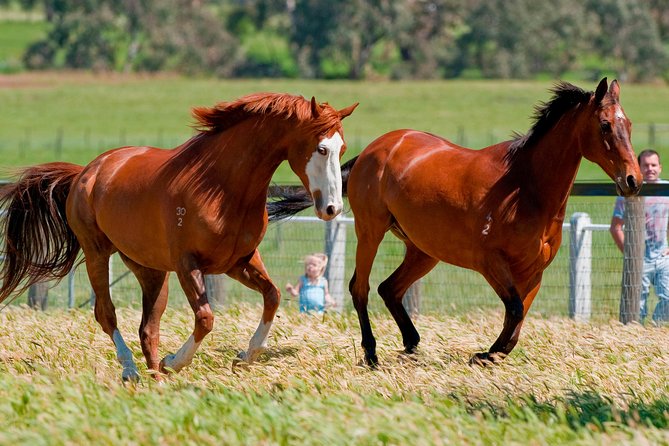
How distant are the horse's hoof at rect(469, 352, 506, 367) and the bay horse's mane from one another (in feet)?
4.31

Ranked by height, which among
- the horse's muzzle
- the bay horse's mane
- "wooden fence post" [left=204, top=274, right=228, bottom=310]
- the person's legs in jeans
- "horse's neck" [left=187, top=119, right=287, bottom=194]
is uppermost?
the bay horse's mane

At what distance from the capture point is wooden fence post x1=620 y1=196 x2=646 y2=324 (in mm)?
10438

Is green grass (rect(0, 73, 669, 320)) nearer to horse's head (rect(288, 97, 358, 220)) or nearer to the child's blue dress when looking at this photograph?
the child's blue dress

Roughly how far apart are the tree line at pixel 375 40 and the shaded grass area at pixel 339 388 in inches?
2644

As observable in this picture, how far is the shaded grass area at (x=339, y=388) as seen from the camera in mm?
5613

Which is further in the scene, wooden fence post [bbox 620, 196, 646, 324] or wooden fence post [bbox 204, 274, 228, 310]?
wooden fence post [bbox 204, 274, 228, 310]

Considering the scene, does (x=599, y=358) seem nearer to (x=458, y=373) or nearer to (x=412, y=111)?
(x=458, y=373)

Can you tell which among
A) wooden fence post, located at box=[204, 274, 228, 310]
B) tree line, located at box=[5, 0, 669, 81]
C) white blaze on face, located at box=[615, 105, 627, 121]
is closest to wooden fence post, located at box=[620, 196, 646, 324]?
white blaze on face, located at box=[615, 105, 627, 121]

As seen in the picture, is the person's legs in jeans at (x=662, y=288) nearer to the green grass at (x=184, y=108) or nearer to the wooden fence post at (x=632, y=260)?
the wooden fence post at (x=632, y=260)

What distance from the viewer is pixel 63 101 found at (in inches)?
2357

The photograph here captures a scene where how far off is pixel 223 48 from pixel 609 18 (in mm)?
25382

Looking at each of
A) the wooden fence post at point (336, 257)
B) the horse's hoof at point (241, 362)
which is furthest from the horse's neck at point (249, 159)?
the wooden fence post at point (336, 257)

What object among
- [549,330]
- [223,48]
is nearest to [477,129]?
[223,48]

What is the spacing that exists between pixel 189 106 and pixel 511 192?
168 feet
